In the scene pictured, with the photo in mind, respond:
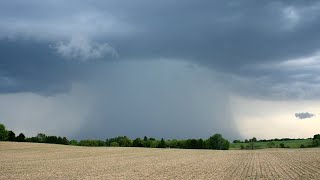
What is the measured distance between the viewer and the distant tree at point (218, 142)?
586 feet

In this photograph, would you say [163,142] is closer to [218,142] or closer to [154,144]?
[154,144]

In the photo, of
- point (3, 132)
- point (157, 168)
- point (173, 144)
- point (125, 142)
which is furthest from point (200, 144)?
point (157, 168)

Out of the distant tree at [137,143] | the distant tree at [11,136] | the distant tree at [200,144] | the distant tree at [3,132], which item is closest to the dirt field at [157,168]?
the distant tree at [3,132]

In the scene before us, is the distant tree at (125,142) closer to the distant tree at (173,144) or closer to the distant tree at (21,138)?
the distant tree at (173,144)

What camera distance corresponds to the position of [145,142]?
180000mm

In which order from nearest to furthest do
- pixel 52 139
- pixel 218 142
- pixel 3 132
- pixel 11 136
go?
pixel 3 132, pixel 11 136, pixel 52 139, pixel 218 142

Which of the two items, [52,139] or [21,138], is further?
[52,139]

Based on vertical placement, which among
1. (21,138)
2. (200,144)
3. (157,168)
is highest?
(21,138)

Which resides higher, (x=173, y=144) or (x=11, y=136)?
(x=11, y=136)

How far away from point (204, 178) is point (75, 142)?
17333cm

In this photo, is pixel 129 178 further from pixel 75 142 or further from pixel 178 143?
pixel 75 142

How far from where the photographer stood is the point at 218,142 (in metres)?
179

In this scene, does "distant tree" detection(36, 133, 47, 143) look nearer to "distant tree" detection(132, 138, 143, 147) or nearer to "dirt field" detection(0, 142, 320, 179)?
"distant tree" detection(132, 138, 143, 147)

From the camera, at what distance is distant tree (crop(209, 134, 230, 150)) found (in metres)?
179
